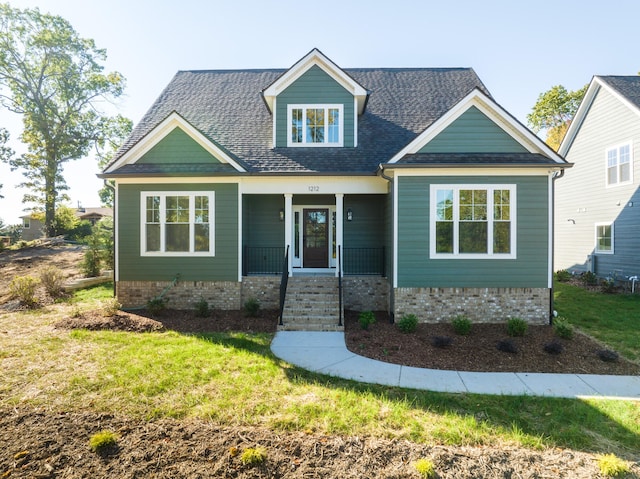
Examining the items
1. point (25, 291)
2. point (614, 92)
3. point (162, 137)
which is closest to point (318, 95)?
point (162, 137)

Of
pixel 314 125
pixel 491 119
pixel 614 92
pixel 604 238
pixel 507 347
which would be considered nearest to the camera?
pixel 507 347

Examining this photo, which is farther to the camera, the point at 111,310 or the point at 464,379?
the point at 111,310

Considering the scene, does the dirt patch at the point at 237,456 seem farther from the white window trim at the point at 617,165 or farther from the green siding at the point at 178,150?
the white window trim at the point at 617,165

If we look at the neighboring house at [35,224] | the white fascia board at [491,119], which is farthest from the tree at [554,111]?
the neighboring house at [35,224]

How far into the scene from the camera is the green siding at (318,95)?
1134 cm

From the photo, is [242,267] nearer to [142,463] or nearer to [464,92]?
[142,463]

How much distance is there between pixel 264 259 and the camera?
11.9 metres

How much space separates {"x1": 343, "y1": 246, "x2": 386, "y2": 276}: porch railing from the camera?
456 inches

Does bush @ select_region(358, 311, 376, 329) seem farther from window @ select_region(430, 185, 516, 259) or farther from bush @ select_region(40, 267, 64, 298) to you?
bush @ select_region(40, 267, 64, 298)

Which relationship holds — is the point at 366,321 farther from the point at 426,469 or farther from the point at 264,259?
the point at 426,469

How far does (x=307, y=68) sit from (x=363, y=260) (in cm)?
655

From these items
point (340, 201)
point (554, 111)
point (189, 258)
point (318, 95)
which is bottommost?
point (189, 258)

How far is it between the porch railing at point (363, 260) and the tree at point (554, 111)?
91.7 ft

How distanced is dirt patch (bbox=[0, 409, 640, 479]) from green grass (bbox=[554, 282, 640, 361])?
5.25m
